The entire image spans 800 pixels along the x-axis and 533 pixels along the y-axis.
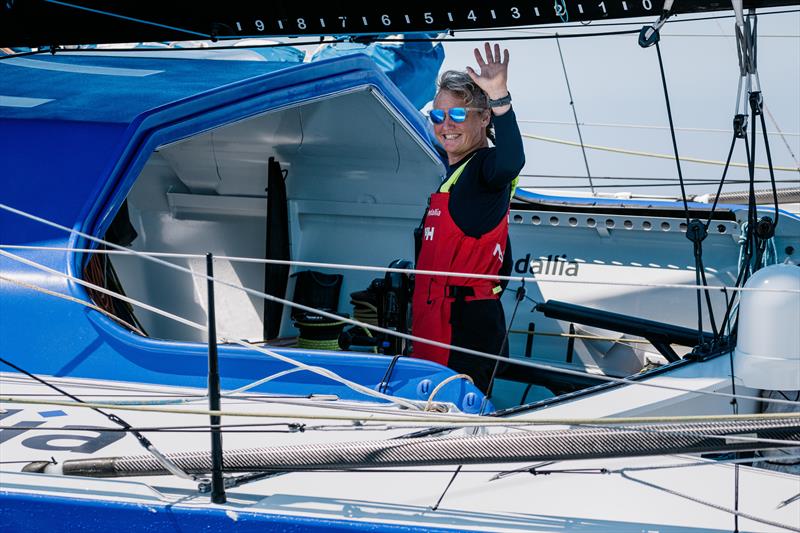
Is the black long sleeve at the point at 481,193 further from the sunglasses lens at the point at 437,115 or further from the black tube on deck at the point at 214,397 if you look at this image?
the black tube on deck at the point at 214,397

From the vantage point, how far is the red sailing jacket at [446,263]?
3195 mm

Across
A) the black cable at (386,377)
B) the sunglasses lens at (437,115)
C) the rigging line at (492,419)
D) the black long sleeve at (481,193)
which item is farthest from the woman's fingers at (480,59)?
the rigging line at (492,419)

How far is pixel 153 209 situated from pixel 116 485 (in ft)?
9.09

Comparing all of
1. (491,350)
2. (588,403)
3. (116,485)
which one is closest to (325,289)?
(491,350)

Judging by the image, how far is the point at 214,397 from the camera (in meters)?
2.13

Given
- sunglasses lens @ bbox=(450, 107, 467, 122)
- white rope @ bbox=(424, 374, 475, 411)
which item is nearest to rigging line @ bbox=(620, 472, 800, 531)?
white rope @ bbox=(424, 374, 475, 411)

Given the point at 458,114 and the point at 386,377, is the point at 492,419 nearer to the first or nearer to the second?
the point at 386,377

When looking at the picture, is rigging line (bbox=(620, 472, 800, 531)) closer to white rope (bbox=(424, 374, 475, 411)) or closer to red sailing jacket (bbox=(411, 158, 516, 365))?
white rope (bbox=(424, 374, 475, 411))

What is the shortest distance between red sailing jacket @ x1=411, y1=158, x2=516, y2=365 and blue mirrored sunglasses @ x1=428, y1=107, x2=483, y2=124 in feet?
0.46

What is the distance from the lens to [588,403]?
273 centimetres

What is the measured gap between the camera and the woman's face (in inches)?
126

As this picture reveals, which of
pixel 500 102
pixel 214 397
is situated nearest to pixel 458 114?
pixel 500 102

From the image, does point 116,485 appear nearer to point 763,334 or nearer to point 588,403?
point 588,403

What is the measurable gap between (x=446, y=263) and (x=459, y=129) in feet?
1.42
